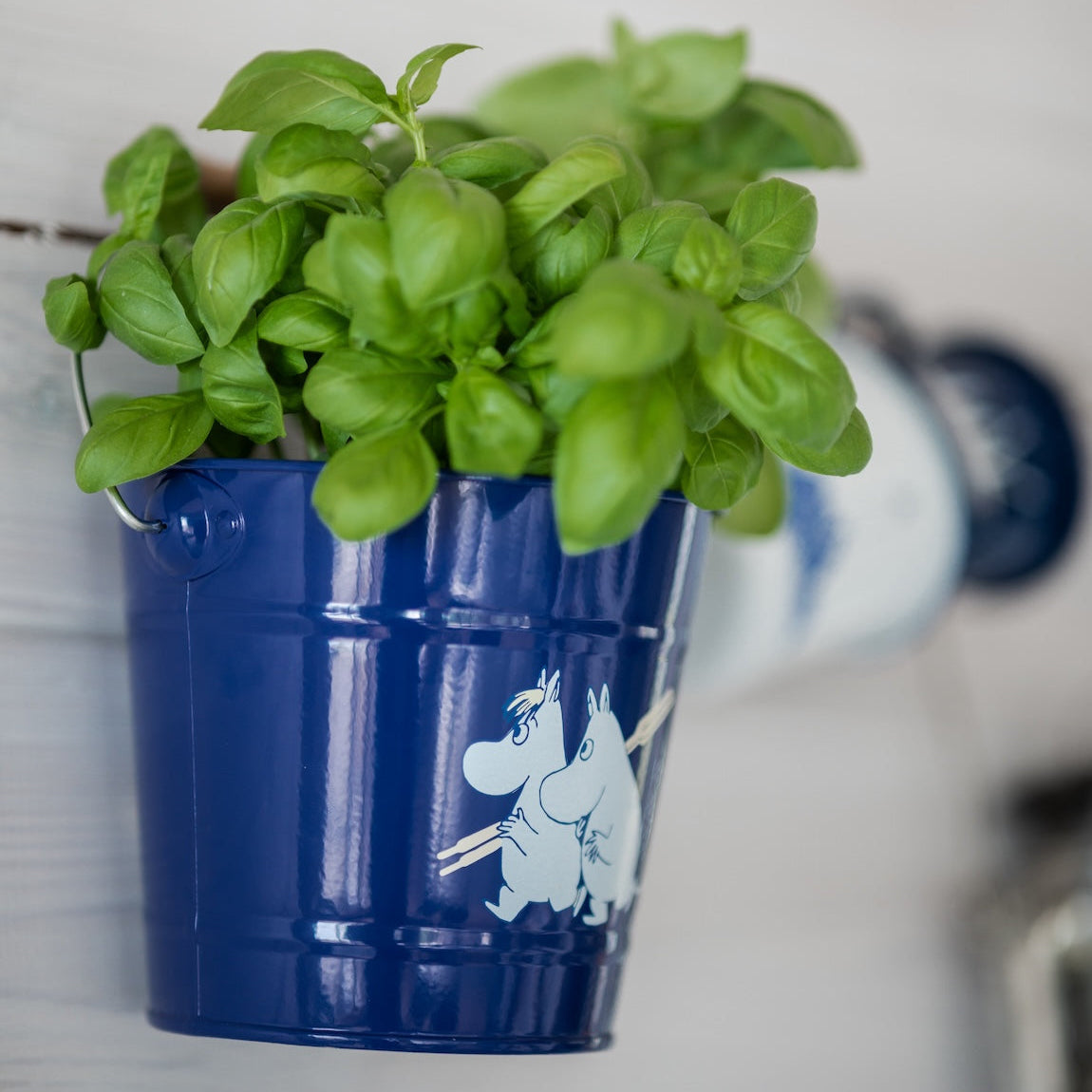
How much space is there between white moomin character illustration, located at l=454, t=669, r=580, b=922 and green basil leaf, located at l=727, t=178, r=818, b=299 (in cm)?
19

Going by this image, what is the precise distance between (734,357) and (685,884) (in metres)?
0.58

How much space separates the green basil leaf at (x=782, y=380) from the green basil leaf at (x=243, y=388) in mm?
188

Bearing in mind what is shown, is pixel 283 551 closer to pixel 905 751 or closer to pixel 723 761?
pixel 723 761

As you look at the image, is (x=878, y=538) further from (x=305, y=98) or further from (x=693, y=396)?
(x=305, y=98)

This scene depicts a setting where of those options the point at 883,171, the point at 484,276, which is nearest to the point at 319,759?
the point at 484,276

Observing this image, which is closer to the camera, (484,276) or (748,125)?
(484,276)

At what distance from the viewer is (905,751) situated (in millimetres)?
1102

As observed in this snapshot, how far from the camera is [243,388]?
0.53m

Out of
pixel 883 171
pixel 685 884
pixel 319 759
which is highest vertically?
pixel 883 171

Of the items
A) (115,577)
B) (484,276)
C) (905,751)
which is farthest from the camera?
(905,751)

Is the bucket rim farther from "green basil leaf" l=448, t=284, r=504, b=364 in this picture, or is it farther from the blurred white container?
the blurred white container

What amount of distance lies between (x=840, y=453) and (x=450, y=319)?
0.57ft

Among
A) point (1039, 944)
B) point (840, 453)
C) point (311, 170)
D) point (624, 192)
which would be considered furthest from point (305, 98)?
point (1039, 944)

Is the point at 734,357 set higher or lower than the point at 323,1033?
higher
